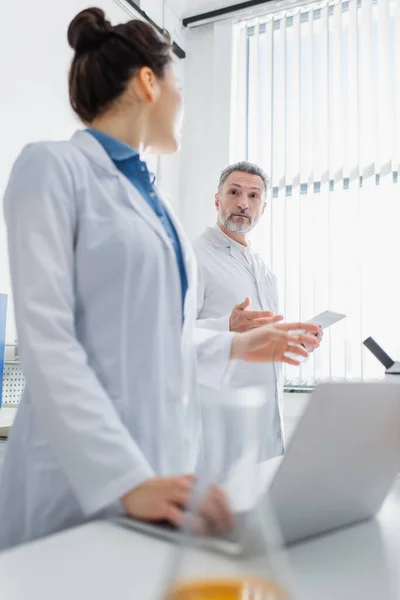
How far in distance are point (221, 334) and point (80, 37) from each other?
0.62 meters

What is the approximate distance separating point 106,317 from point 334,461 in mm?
458

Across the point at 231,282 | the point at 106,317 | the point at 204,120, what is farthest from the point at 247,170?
the point at 106,317

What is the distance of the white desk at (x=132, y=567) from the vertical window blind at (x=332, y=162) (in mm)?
2662

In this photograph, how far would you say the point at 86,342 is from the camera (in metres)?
0.92

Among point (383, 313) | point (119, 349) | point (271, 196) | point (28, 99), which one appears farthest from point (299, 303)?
point (119, 349)

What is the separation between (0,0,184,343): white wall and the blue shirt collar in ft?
5.21

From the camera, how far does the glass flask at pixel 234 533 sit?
12.4 inches

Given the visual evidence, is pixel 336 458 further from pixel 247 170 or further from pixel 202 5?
pixel 202 5

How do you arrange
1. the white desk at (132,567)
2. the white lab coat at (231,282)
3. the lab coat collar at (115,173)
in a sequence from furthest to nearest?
the white lab coat at (231,282)
the lab coat collar at (115,173)
the white desk at (132,567)

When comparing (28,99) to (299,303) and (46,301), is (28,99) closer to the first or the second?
(299,303)

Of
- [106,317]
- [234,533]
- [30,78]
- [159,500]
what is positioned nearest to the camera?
[234,533]

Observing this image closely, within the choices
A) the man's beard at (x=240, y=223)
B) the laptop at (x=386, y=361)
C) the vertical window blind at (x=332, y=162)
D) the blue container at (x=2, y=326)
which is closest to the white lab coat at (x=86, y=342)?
the laptop at (x=386, y=361)

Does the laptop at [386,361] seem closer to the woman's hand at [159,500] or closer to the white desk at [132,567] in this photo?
the white desk at [132,567]

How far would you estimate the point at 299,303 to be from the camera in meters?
3.45
